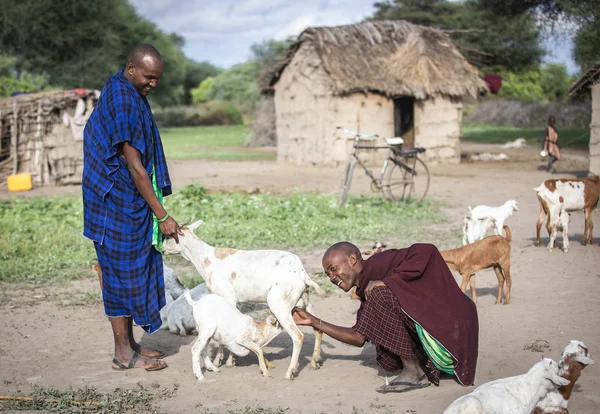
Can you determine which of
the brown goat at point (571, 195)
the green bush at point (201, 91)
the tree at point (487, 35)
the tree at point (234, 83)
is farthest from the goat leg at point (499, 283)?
the green bush at point (201, 91)

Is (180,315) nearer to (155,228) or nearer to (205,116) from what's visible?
(155,228)

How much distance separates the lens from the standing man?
455 cm

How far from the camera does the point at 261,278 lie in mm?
4887

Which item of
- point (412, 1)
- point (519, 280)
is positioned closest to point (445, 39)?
point (519, 280)

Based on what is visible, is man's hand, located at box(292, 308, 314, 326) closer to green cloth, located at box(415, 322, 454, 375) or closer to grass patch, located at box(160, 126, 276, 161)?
green cloth, located at box(415, 322, 454, 375)

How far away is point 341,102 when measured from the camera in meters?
19.6

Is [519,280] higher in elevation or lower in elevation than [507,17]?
lower

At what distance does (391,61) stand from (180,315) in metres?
16.1

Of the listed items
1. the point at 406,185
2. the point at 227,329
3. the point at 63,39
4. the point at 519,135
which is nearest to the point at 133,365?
the point at 227,329

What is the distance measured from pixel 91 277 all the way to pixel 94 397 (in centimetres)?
370

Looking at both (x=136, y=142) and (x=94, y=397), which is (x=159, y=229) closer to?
(x=136, y=142)

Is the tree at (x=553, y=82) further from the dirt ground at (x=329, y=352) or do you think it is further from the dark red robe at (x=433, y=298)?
the dark red robe at (x=433, y=298)

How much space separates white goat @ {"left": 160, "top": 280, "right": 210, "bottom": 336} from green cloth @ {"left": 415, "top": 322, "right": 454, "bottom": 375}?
216cm

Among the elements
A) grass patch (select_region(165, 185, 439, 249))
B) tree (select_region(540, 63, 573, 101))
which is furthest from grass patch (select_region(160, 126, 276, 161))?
tree (select_region(540, 63, 573, 101))
